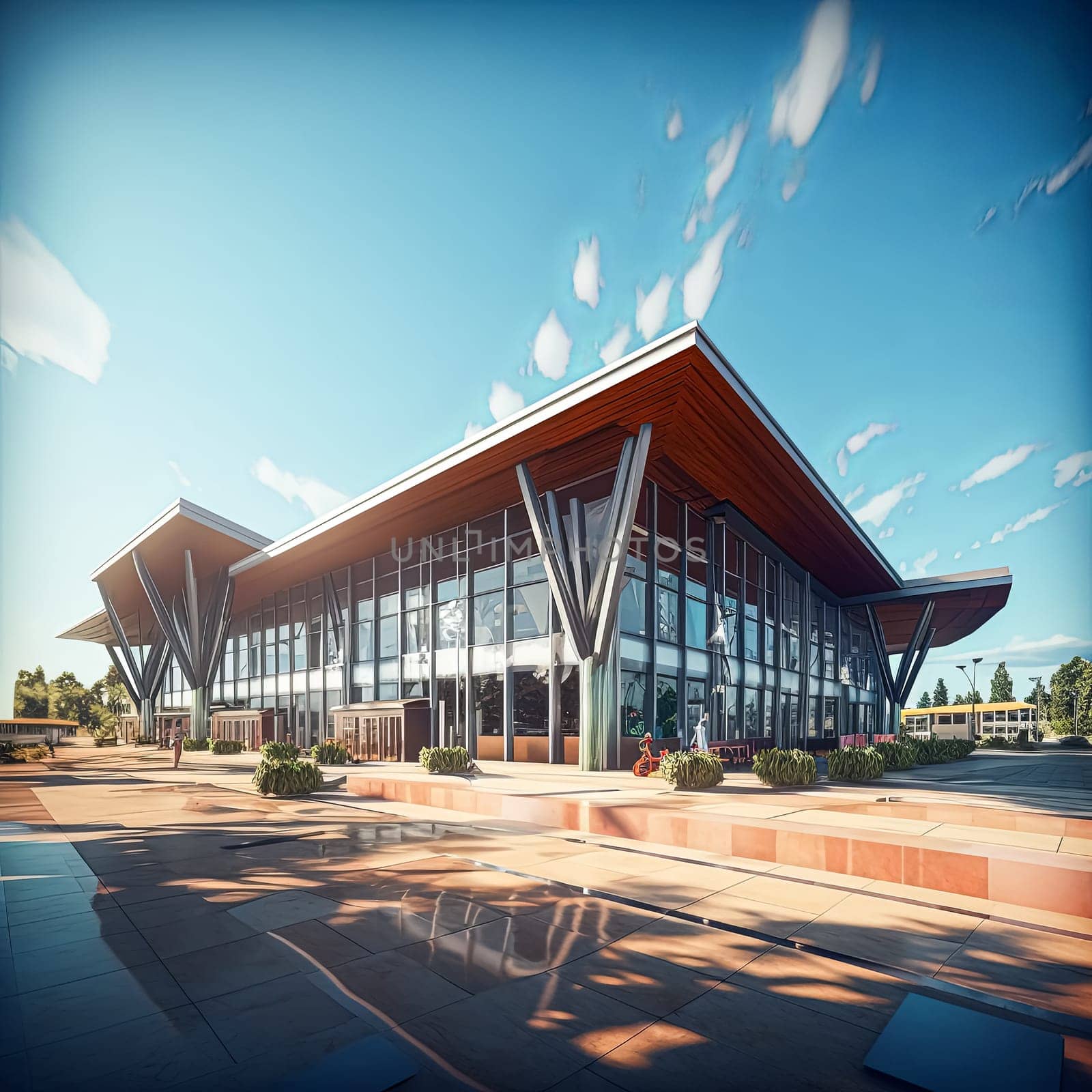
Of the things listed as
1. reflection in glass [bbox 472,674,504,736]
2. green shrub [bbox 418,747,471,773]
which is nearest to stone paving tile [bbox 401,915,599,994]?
green shrub [bbox 418,747,471,773]

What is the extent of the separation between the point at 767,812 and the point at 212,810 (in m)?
12.0

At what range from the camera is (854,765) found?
64.5 feet

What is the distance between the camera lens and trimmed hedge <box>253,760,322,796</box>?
1769cm

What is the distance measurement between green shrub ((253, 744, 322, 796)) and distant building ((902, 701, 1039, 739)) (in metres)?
62.8

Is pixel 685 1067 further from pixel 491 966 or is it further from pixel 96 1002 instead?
pixel 96 1002

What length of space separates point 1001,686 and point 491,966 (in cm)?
19143

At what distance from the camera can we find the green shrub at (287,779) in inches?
696

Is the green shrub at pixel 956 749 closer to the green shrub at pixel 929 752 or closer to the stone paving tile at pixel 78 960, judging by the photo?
the green shrub at pixel 929 752

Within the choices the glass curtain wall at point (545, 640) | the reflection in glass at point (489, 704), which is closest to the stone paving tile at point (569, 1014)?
the glass curtain wall at point (545, 640)

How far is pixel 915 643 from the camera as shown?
162ft

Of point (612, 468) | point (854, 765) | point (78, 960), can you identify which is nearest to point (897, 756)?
point (854, 765)

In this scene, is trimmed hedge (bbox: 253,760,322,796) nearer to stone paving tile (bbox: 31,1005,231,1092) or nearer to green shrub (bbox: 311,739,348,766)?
green shrub (bbox: 311,739,348,766)

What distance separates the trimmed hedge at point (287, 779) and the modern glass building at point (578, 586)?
8316mm

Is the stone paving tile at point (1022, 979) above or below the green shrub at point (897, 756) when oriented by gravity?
above
